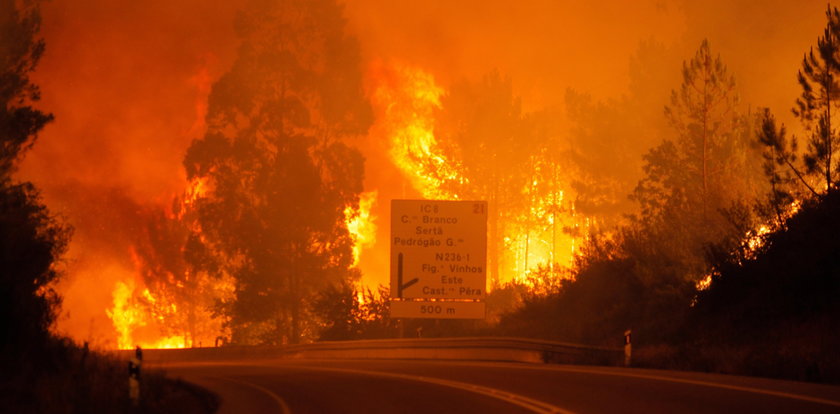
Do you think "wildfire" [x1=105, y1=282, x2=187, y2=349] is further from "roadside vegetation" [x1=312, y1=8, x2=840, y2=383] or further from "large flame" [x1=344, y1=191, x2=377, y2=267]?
"roadside vegetation" [x1=312, y1=8, x2=840, y2=383]

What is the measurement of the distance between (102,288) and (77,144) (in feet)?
40.5

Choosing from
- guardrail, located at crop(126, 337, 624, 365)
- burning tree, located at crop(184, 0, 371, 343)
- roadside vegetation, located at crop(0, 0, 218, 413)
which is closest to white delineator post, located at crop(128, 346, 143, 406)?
roadside vegetation, located at crop(0, 0, 218, 413)

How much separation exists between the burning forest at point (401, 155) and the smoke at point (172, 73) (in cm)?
19

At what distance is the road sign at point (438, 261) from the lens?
1396 inches

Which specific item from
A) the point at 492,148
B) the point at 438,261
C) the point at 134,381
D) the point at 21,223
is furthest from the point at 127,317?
the point at 134,381

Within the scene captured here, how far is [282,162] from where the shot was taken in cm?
5006

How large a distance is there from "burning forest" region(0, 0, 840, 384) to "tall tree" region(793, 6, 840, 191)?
9 cm

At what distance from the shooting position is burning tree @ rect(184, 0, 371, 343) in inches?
1955

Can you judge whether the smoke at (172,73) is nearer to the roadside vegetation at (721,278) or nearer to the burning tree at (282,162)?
the burning tree at (282,162)

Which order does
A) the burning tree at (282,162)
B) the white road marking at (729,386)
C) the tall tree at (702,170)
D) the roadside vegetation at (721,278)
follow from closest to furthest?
the white road marking at (729,386)
the roadside vegetation at (721,278)
the tall tree at (702,170)
the burning tree at (282,162)

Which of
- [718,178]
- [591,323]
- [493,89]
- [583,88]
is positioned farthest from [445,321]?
[583,88]

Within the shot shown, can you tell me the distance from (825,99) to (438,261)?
1498 centimetres

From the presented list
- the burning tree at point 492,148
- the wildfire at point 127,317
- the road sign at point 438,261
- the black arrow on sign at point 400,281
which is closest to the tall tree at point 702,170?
the road sign at point 438,261

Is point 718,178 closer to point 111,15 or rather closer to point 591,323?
point 591,323
